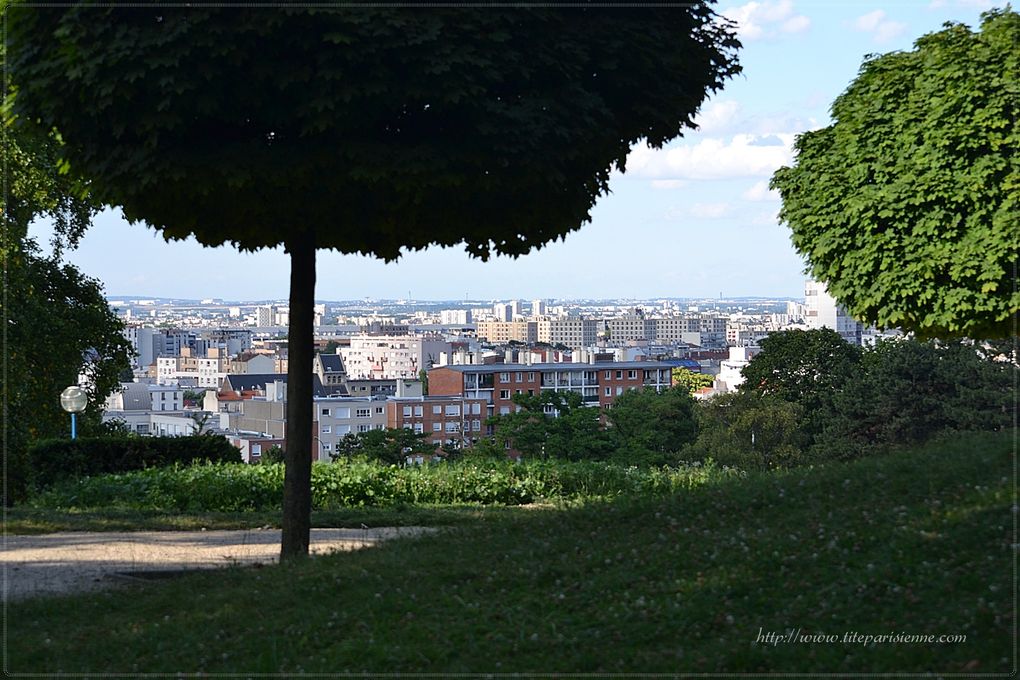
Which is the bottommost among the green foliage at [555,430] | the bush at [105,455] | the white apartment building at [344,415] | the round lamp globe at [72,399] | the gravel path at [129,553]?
the white apartment building at [344,415]

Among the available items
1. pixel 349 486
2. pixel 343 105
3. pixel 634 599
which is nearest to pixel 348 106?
pixel 343 105

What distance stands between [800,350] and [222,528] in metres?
Answer: 44.4

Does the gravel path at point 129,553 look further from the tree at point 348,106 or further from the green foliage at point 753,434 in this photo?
the green foliage at point 753,434

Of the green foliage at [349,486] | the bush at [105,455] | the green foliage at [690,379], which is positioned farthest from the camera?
the green foliage at [690,379]

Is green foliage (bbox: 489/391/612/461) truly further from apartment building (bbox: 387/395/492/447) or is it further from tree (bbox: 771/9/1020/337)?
apartment building (bbox: 387/395/492/447)

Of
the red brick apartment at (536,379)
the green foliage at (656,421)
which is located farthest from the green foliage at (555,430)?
the red brick apartment at (536,379)

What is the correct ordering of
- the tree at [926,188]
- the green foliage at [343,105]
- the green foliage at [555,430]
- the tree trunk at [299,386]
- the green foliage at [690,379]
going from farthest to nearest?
the green foliage at [690,379] → the green foliage at [555,430] → the tree at [926,188] → the tree trunk at [299,386] → the green foliage at [343,105]

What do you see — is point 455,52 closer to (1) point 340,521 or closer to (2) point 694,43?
(2) point 694,43

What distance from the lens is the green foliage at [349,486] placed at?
1426 cm

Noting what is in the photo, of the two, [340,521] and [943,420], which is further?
[943,420]

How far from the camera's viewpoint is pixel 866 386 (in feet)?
147

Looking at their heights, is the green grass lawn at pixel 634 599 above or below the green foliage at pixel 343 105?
below

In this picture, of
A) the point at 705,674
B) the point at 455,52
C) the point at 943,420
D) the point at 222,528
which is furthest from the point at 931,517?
the point at 943,420

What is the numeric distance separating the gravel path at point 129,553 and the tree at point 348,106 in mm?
2928
